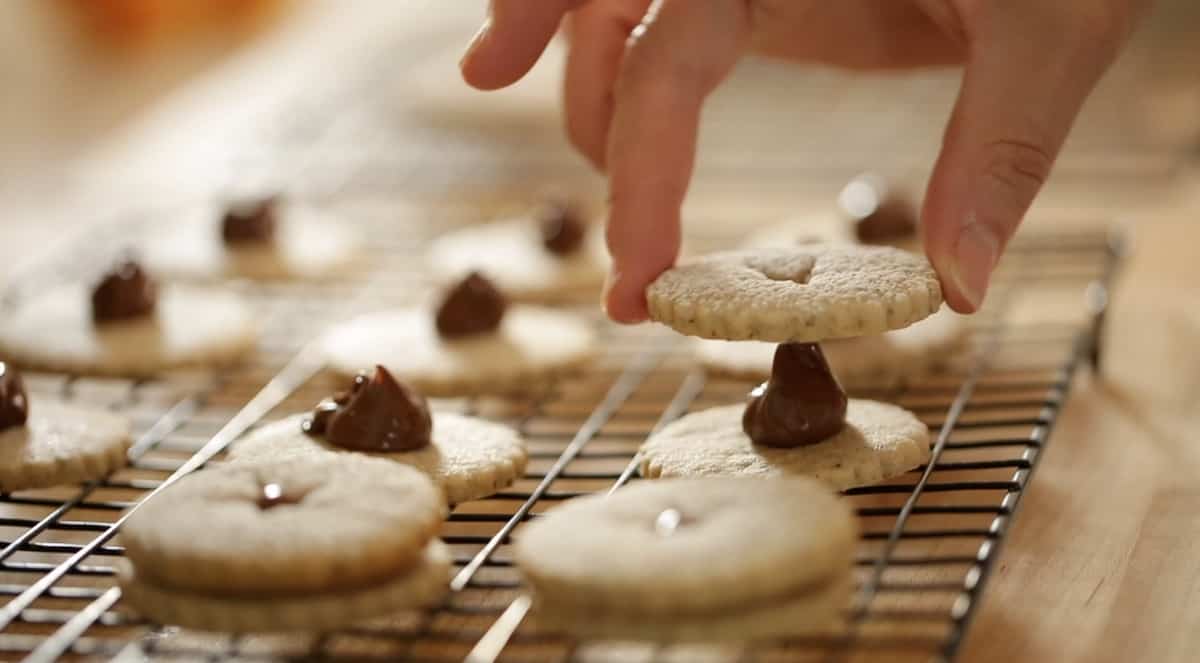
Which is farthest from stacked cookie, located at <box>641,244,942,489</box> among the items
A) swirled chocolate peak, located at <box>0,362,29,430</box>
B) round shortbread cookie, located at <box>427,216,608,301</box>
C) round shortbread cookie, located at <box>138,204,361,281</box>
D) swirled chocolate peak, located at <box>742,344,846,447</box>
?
round shortbread cookie, located at <box>138,204,361,281</box>

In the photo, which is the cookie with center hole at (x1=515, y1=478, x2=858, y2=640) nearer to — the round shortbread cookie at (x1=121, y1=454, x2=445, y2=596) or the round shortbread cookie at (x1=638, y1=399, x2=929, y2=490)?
the round shortbread cookie at (x1=121, y1=454, x2=445, y2=596)

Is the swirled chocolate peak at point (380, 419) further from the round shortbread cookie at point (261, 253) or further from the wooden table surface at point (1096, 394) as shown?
the round shortbread cookie at point (261, 253)

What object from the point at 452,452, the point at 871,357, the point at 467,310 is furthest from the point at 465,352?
the point at 871,357

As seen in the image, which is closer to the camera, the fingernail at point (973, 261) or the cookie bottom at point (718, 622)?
the cookie bottom at point (718, 622)

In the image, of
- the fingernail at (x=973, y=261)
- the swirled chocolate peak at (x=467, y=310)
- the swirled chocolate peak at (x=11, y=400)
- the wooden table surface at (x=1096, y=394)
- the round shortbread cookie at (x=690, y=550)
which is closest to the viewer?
the round shortbread cookie at (x=690, y=550)

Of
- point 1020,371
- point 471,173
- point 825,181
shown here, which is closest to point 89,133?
point 471,173

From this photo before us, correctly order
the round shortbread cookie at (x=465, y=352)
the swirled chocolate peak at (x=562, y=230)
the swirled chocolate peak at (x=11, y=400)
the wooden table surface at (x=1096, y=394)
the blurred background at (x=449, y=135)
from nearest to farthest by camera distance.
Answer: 1. the wooden table surface at (x=1096, y=394)
2. the swirled chocolate peak at (x=11, y=400)
3. the round shortbread cookie at (x=465, y=352)
4. the swirled chocolate peak at (x=562, y=230)
5. the blurred background at (x=449, y=135)

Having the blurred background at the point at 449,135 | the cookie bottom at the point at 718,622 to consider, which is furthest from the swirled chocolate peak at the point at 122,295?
the cookie bottom at the point at 718,622
